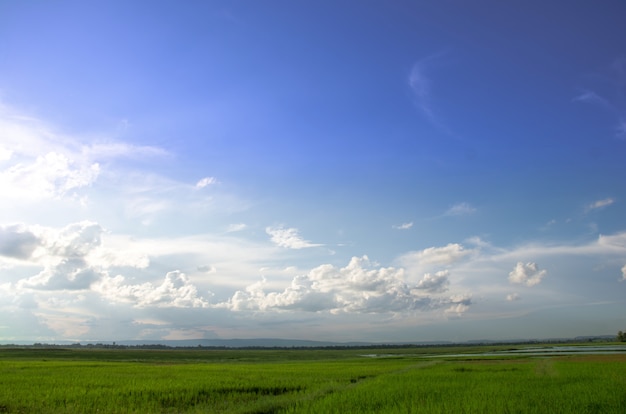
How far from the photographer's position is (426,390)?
661 inches

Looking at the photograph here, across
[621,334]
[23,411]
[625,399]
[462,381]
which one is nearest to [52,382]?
[23,411]

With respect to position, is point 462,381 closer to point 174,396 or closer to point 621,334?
point 174,396

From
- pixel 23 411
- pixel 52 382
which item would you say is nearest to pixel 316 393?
pixel 23 411

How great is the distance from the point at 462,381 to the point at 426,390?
4.29 meters

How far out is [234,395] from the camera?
17.4 m

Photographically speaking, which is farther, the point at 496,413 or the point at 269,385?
the point at 269,385

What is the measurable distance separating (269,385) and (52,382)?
34.8ft

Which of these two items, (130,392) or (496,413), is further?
(130,392)

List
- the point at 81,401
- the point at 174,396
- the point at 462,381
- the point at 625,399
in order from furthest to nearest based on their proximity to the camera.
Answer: the point at 462,381, the point at 174,396, the point at 81,401, the point at 625,399

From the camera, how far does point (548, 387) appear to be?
16828mm

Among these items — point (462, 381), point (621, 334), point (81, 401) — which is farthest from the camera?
point (621, 334)

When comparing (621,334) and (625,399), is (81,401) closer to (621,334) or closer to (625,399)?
(625,399)

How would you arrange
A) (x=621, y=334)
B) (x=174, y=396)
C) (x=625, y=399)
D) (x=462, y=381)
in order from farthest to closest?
(x=621, y=334)
(x=462, y=381)
(x=174, y=396)
(x=625, y=399)

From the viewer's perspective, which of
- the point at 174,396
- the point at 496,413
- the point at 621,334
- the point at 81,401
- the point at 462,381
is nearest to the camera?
the point at 496,413
